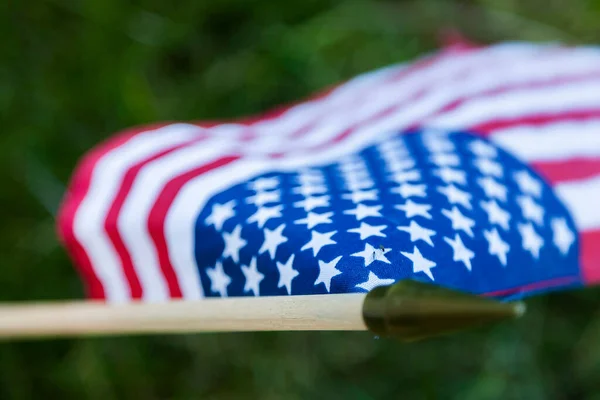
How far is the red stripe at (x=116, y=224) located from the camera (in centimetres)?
81

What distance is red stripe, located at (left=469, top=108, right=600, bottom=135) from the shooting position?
0.86m

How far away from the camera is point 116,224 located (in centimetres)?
80

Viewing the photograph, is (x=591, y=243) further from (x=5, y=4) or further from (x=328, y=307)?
(x=5, y=4)

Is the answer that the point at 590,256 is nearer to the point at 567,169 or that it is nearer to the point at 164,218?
the point at 567,169

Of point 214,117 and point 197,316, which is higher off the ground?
point 197,316

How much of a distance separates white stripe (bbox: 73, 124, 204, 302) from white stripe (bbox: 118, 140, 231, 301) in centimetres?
3

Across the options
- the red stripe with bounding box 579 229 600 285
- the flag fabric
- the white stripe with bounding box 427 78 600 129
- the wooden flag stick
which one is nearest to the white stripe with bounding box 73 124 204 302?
the flag fabric

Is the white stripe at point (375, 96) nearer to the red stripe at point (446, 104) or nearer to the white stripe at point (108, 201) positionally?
the red stripe at point (446, 104)

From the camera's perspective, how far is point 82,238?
832mm

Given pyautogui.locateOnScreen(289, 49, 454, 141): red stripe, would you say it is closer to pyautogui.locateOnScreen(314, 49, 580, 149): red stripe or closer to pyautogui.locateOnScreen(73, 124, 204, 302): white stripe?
pyautogui.locateOnScreen(314, 49, 580, 149): red stripe

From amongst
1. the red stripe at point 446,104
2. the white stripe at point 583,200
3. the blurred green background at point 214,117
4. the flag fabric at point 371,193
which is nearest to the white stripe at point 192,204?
the flag fabric at point 371,193

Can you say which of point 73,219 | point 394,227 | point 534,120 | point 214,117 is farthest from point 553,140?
point 214,117

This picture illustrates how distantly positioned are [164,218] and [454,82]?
0.39m

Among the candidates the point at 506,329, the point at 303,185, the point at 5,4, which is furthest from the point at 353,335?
the point at 5,4
